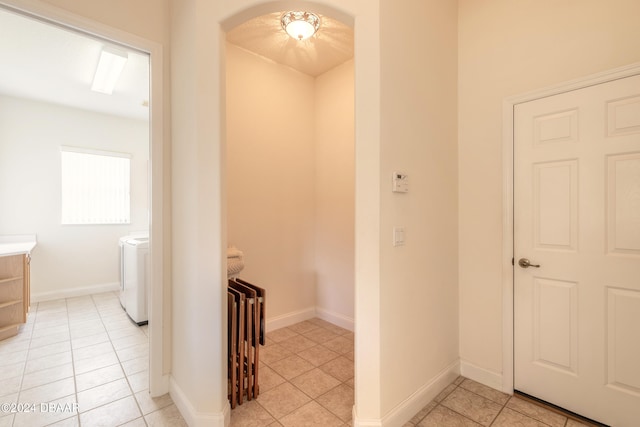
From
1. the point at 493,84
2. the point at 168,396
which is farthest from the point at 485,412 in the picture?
the point at 493,84

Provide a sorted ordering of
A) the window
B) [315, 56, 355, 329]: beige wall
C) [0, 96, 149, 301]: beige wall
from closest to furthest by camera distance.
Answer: [315, 56, 355, 329]: beige wall, [0, 96, 149, 301]: beige wall, the window

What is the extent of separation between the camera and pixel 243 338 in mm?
1883

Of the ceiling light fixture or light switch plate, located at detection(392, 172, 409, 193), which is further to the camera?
the ceiling light fixture

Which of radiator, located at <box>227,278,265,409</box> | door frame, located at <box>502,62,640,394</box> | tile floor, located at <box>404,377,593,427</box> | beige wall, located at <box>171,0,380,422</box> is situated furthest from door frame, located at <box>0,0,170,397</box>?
door frame, located at <box>502,62,640,394</box>

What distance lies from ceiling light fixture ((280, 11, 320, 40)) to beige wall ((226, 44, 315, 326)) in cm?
80

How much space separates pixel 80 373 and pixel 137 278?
3.47 feet

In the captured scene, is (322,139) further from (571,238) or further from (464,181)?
(571,238)

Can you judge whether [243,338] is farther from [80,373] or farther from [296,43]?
[296,43]

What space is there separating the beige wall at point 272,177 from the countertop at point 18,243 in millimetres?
2524

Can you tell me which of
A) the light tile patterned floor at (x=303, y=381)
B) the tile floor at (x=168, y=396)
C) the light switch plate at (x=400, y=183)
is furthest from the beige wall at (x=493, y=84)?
the light tile patterned floor at (x=303, y=381)

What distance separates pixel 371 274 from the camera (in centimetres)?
159

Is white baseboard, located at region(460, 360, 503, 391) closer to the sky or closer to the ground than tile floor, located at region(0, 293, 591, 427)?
closer to the sky

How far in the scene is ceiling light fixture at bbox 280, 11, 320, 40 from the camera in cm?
226

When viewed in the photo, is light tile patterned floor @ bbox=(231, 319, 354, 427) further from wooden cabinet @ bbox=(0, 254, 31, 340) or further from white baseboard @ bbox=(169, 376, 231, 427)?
wooden cabinet @ bbox=(0, 254, 31, 340)
